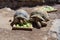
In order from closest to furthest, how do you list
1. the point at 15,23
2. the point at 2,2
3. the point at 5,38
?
the point at 5,38 < the point at 15,23 < the point at 2,2

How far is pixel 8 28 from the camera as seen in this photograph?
373cm

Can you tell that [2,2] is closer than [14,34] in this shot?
No

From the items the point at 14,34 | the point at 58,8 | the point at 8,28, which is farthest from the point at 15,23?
the point at 58,8

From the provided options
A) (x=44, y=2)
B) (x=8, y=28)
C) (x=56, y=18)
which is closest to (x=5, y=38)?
(x=8, y=28)

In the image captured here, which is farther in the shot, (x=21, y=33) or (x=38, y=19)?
(x=38, y=19)

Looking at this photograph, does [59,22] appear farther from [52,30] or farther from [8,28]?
[8,28]

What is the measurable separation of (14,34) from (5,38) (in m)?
0.24

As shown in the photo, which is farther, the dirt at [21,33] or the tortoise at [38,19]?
the tortoise at [38,19]

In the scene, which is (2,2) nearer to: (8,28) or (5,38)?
(8,28)

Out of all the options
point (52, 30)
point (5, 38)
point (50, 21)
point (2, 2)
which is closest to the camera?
point (5, 38)

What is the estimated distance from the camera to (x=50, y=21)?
419 centimetres

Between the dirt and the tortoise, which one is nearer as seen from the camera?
the dirt

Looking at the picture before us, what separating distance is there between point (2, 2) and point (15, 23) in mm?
2335

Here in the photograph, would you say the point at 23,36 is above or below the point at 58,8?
above
